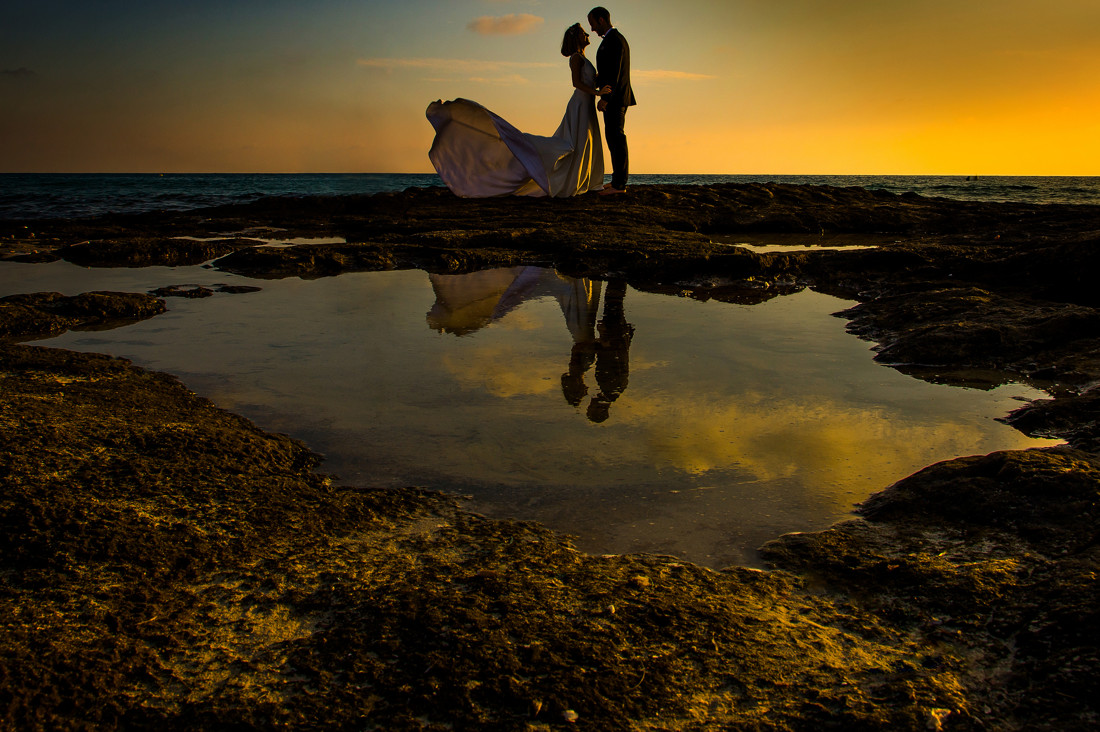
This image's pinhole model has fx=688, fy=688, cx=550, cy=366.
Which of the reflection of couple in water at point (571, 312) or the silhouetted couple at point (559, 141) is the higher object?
the silhouetted couple at point (559, 141)

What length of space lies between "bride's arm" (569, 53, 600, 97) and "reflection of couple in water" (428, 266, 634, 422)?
449 cm

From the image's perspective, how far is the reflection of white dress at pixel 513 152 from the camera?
9.34m

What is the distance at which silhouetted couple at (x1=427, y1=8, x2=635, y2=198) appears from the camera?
29.3ft

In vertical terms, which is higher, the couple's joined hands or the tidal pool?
the couple's joined hands

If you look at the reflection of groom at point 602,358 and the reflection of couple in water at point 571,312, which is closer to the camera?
the reflection of groom at point 602,358

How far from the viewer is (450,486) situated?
1864 millimetres

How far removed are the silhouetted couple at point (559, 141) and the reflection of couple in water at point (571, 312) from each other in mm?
4436

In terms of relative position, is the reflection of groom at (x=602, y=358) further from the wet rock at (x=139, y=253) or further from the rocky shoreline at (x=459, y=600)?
the wet rock at (x=139, y=253)

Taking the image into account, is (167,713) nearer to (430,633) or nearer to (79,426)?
(430,633)

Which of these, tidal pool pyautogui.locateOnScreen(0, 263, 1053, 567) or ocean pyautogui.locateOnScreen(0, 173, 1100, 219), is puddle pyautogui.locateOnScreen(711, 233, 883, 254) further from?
ocean pyautogui.locateOnScreen(0, 173, 1100, 219)

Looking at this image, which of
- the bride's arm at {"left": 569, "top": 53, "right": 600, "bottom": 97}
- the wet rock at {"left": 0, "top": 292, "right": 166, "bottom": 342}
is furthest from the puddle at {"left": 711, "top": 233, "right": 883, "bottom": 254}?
the wet rock at {"left": 0, "top": 292, "right": 166, "bottom": 342}

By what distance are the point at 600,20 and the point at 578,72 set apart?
2.17 feet

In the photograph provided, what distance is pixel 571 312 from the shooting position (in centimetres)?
396

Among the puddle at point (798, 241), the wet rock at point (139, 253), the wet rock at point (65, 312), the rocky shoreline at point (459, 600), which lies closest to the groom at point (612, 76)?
the puddle at point (798, 241)
